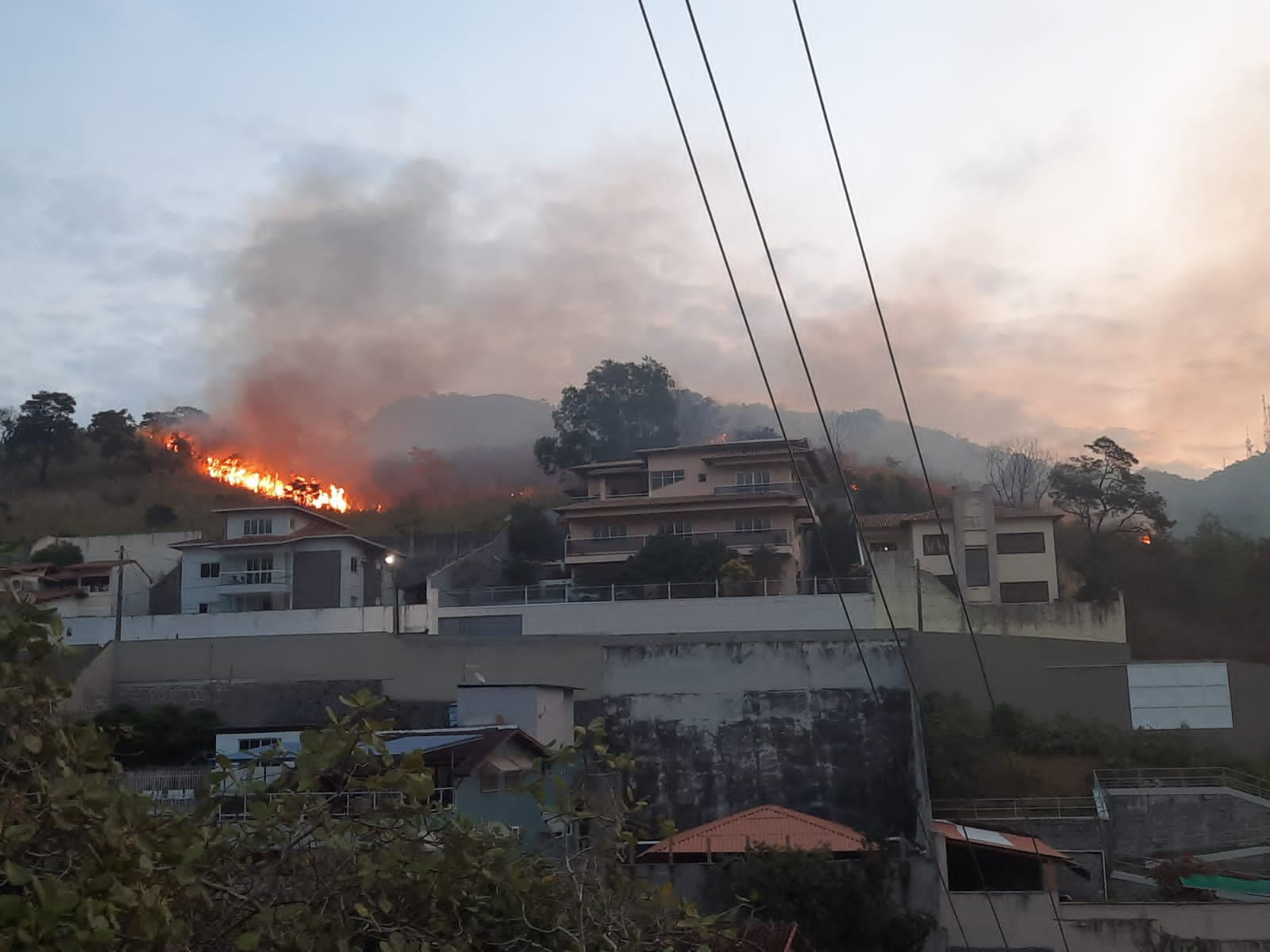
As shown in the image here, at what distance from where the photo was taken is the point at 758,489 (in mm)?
43219

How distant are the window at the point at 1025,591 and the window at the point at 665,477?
1177 cm

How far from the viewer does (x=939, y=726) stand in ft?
92.2

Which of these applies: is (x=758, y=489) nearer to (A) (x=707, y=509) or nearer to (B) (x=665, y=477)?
(A) (x=707, y=509)

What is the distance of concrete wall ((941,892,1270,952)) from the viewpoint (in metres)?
20.1

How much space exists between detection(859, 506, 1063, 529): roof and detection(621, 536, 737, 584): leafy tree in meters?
4.62

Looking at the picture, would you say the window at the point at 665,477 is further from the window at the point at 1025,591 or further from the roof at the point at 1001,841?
the roof at the point at 1001,841

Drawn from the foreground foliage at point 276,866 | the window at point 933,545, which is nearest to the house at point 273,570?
the window at point 933,545

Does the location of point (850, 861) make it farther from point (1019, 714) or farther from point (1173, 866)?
point (1019, 714)

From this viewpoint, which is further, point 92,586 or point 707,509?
point 92,586

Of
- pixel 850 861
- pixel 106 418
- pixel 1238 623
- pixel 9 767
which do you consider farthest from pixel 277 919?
pixel 106 418

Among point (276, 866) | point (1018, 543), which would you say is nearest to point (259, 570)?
point (1018, 543)

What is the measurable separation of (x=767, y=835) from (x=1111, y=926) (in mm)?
5740

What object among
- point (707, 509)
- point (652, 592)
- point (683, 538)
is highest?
point (707, 509)

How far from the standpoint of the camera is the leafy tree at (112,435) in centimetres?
6581
